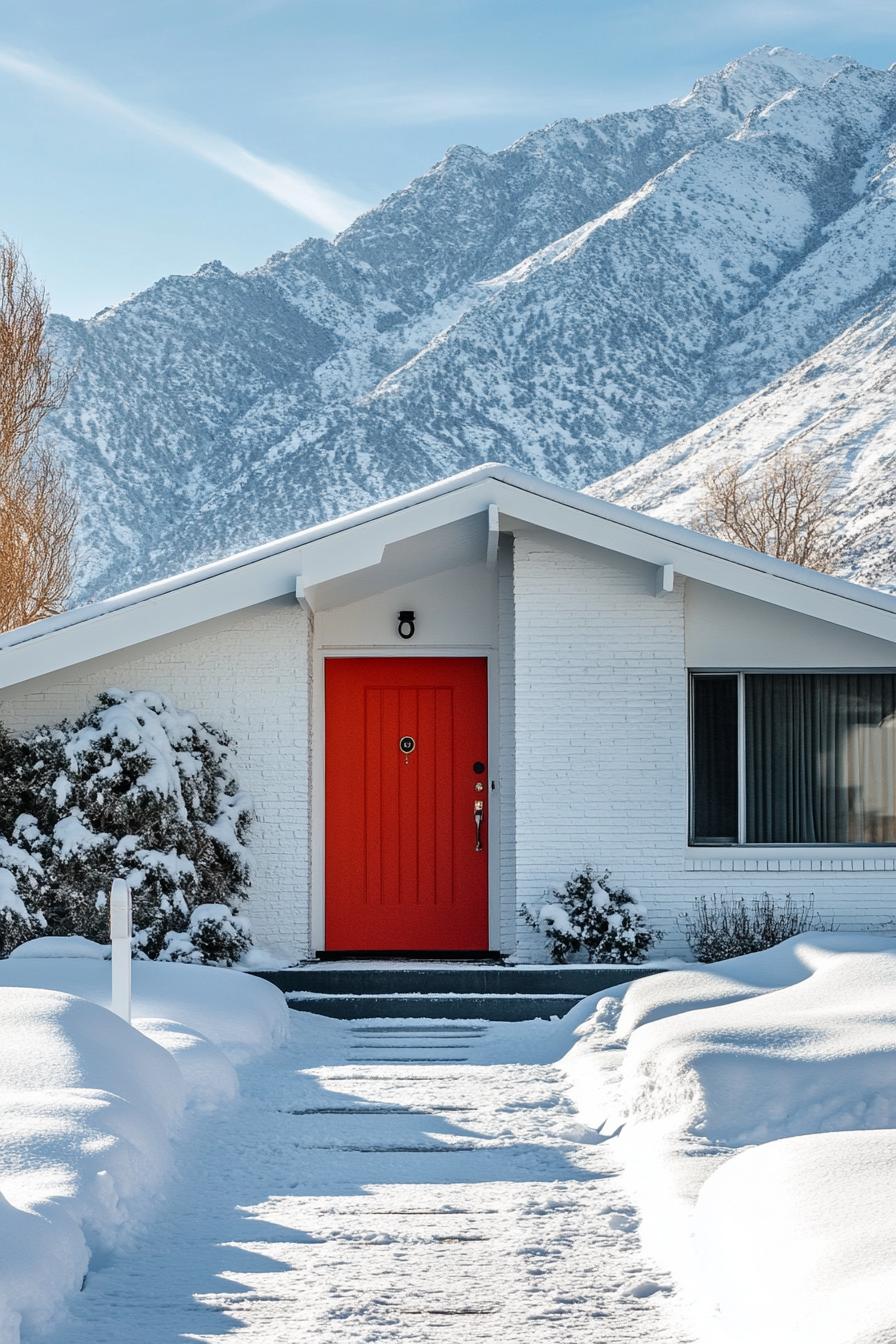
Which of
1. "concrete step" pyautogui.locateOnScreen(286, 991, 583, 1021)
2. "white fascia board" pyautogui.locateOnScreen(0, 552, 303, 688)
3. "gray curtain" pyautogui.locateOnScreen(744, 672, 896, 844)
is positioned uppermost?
"white fascia board" pyautogui.locateOnScreen(0, 552, 303, 688)

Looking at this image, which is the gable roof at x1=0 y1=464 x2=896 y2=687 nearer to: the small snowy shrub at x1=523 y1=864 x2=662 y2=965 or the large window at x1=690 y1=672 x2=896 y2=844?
the large window at x1=690 y1=672 x2=896 y2=844

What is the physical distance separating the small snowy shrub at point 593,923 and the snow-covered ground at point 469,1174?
212 cm

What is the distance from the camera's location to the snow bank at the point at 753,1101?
3.84 metres

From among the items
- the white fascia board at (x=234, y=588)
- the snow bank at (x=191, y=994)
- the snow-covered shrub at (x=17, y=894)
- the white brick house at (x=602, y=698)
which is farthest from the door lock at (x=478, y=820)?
the snow-covered shrub at (x=17, y=894)

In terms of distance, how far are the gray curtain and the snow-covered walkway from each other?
4.42m

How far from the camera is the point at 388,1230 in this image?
4754 millimetres

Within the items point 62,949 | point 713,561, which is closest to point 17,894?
point 62,949

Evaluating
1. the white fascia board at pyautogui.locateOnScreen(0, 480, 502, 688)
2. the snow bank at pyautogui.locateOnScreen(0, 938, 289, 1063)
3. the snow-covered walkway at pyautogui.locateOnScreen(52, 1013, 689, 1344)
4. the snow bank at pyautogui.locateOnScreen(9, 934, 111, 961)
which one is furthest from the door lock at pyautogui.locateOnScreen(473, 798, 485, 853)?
the snow-covered walkway at pyautogui.locateOnScreen(52, 1013, 689, 1344)

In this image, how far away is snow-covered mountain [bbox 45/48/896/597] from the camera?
90.6 meters

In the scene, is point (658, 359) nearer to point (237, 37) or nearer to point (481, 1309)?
point (237, 37)

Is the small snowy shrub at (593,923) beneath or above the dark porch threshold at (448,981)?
above

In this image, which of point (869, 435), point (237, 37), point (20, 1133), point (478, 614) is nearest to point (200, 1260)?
point (20, 1133)

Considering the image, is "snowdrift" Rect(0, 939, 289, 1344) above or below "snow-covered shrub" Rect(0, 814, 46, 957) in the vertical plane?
below

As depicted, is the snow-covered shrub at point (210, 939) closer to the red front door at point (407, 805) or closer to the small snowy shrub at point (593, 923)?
the red front door at point (407, 805)
